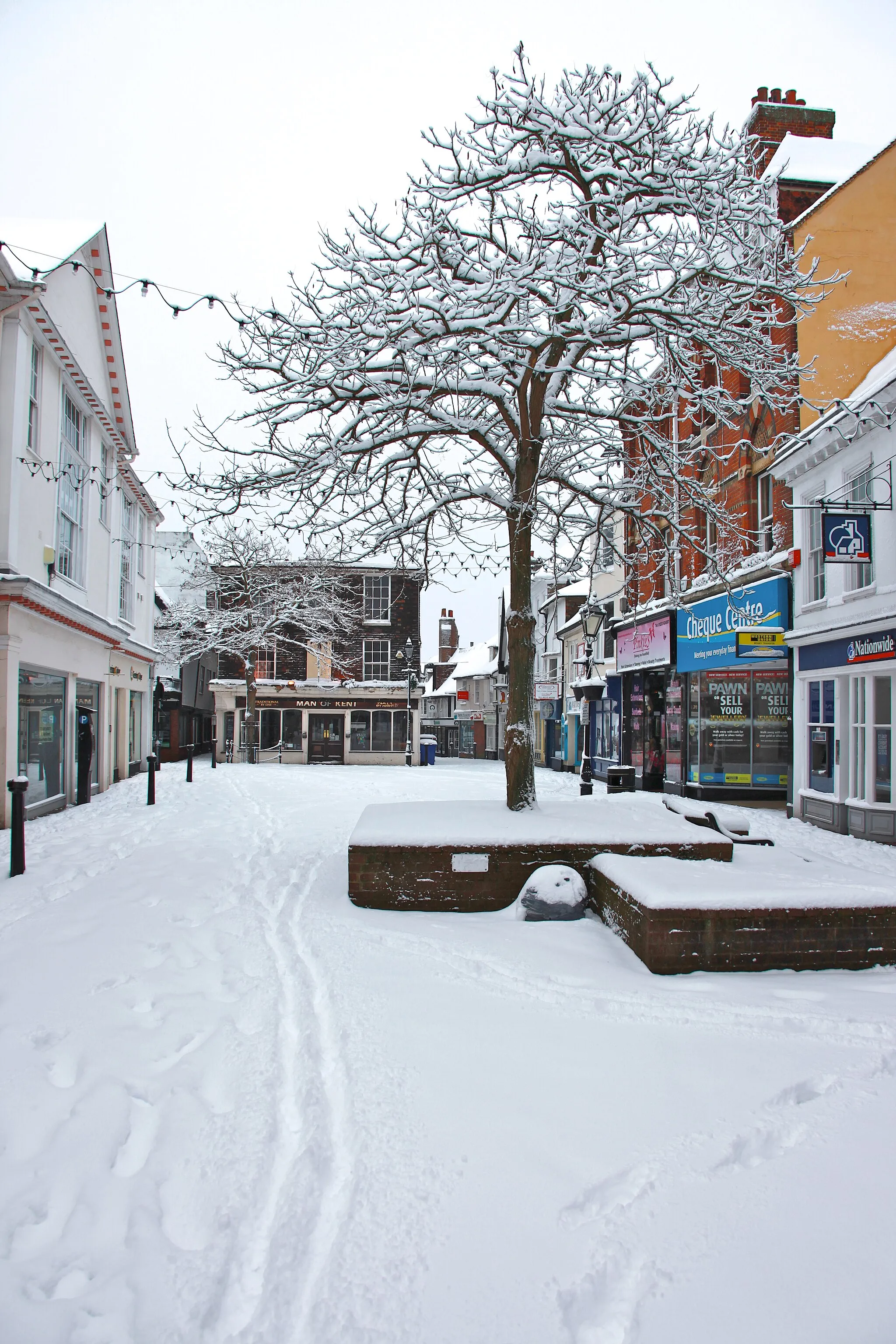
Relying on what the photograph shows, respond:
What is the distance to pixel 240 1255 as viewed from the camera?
2.62 metres

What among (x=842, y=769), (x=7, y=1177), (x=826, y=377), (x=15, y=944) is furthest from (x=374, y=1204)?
(x=826, y=377)

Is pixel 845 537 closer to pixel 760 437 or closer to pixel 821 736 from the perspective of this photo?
pixel 821 736

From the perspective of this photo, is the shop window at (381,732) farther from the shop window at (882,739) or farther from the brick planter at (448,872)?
the brick planter at (448,872)

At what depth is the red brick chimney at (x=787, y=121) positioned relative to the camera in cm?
1806

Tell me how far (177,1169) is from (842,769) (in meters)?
13.7

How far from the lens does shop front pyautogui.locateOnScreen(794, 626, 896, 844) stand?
12.7 m

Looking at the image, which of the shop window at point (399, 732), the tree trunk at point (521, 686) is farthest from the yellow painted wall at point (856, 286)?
the shop window at point (399, 732)

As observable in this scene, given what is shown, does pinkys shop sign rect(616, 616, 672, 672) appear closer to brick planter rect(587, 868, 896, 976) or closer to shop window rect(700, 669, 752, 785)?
shop window rect(700, 669, 752, 785)

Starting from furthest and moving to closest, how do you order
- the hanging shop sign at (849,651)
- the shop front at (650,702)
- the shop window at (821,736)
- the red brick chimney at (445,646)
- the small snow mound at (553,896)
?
the red brick chimney at (445,646) → the shop front at (650,702) → the shop window at (821,736) → the hanging shop sign at (849,651) → the small snow mound at (553,896)

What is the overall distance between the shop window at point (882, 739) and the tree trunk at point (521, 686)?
7288mm

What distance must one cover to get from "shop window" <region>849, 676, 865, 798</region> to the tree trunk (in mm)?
7684

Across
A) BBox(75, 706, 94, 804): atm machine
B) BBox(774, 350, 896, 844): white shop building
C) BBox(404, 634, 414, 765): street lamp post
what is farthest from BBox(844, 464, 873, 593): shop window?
BBox(404, 634, 414, 765): street lamp post

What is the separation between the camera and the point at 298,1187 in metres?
2.96

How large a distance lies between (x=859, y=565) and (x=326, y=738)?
27541 mm
